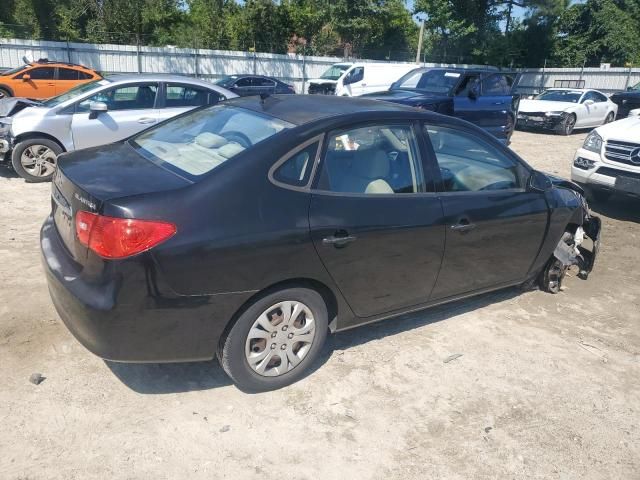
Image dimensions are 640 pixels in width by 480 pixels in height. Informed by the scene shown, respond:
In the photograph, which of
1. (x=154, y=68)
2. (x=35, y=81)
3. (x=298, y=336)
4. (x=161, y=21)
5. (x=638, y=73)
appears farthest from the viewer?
(x=161, y=21)

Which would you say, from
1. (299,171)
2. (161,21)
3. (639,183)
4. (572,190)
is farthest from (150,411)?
(161,21)

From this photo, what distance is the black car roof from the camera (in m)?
3.42

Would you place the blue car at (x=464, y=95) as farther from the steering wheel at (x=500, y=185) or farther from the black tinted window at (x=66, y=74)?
the black tinted window at (x=66, y=74)

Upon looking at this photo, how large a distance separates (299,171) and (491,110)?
32.6 ft

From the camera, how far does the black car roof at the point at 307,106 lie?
3.42m

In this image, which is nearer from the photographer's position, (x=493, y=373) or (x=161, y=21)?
(x=493, y=373)

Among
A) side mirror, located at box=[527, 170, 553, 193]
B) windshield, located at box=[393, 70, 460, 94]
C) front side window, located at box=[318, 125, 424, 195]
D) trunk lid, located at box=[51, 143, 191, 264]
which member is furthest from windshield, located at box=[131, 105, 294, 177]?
windshield, located at box=[393, 70, 460, 94]

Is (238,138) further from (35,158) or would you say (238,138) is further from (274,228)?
(35,158)

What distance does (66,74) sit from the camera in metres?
15.8

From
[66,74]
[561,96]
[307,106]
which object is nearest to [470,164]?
[307,106]

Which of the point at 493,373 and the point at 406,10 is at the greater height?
the point at 406,10

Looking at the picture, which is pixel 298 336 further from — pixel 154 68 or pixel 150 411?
pixel 154 68

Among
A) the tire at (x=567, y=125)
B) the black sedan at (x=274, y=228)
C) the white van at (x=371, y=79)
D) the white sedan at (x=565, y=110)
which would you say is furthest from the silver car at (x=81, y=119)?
the tire at (x=567, y=125)

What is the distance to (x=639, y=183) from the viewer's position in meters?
6.89
